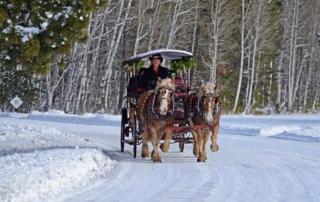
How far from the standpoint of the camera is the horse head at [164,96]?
13.0 metres

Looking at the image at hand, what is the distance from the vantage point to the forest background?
123 feet

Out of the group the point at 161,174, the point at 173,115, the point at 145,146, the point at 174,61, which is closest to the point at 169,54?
the point at 174,61

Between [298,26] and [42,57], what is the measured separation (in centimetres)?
4079

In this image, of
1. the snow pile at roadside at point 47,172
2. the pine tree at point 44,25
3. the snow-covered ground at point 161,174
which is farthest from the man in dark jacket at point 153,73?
the snow pile at roadside at point 47,172

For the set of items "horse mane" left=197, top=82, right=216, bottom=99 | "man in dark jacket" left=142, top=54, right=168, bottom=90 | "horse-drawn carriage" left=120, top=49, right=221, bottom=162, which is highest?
"man in dark jacket" left=142, top=54, right=168, bottom=90

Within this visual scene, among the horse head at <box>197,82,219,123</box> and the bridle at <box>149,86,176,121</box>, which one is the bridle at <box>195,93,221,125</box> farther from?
the bridle at <box>149,86,176,121</box>

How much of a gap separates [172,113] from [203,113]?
66 centimetres

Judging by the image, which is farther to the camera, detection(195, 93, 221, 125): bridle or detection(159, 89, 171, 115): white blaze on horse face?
detection(195, 93, 221, 125): bridle

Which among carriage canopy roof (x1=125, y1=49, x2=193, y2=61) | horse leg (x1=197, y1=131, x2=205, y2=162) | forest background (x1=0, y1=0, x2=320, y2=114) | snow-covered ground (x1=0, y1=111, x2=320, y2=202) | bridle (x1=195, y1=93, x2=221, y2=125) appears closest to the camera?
snow-covered ground (x1=0, y1=111, x2=320, y2=202)

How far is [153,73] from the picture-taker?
14930 millimetres

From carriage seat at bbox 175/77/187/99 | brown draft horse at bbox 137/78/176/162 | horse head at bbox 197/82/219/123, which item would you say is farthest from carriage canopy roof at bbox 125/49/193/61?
horse head at bbox 197/82/219/123

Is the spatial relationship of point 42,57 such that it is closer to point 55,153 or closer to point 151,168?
point 55,153

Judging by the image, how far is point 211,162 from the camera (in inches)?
530

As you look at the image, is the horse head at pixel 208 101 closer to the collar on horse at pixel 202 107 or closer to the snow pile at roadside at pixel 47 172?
the collar on horse at pixel 202 107
